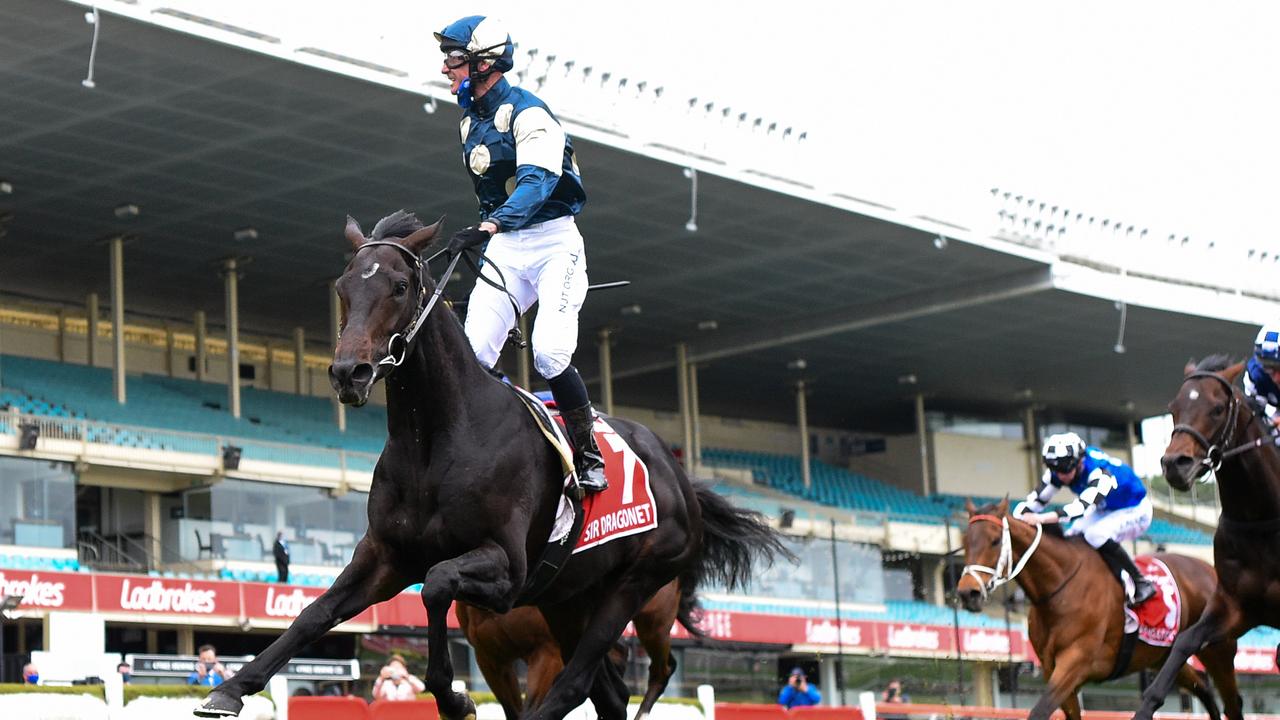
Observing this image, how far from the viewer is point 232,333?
31703 mm

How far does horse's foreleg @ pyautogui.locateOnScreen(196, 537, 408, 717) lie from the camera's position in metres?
5.42

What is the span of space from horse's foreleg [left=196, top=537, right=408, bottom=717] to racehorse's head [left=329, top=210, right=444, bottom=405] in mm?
608

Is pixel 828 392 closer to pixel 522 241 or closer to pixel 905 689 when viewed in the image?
pixel 905 689

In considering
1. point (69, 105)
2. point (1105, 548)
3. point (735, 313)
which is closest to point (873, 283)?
point (735, 313)

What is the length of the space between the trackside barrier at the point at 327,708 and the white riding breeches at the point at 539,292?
4.26 metres

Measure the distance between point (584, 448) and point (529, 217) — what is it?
91 centimetres

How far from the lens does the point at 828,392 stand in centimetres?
4538

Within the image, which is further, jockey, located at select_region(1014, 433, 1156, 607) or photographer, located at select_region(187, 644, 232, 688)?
photographer, located at select_region(187, 644, 232, 688)

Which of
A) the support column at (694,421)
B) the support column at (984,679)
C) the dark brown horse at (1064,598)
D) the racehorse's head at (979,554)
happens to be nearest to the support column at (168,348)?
the support column at (694,421)

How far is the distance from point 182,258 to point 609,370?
10.7m

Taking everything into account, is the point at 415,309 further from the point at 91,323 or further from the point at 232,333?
the point at 91,323

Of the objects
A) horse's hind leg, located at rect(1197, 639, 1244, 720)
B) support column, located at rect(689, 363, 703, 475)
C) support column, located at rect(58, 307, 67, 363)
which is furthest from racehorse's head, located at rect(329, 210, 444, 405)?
support column, located at rect(689, 363, 703, 475)

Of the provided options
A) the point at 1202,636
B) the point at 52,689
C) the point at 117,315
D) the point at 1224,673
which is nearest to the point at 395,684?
the point at 52,689

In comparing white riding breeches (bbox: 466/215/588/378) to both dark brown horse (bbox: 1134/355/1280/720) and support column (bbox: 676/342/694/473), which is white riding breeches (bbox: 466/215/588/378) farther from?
support column (bbox: 676/342/694/473)
